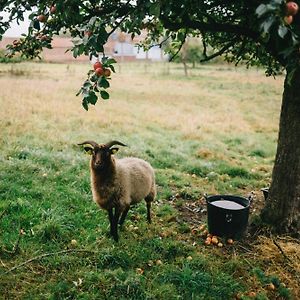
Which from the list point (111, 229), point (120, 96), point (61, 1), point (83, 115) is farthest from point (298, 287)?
point (120, 96)

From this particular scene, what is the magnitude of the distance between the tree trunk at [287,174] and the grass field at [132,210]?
1.41 ft

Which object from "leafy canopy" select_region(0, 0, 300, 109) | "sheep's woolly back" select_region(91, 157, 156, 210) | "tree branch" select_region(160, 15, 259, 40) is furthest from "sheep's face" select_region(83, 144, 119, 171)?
"tree branch" select_region(160, 15, 259, 40)

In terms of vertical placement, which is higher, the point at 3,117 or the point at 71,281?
the point at 3,117

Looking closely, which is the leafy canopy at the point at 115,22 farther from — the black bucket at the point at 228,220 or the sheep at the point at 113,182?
the black bucket at the point at 228,220

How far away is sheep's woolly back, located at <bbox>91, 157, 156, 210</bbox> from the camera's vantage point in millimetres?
6629

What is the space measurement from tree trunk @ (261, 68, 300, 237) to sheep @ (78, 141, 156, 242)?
235cm

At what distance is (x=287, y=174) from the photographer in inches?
265

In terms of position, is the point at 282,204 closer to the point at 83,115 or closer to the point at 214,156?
the point at 214,156

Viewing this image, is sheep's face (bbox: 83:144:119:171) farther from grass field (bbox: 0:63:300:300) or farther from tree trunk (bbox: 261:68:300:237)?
tree trunk (bbox: 261:68:300:237)

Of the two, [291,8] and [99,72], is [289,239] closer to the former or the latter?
[99,72]

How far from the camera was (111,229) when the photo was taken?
21.6 ft

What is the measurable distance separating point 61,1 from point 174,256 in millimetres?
4190

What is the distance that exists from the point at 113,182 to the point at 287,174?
300 cm

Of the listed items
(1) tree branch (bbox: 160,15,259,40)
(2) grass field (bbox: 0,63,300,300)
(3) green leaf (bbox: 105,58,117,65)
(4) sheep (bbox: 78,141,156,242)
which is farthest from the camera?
(4) sheep (bbox: 78,141,156,242)
